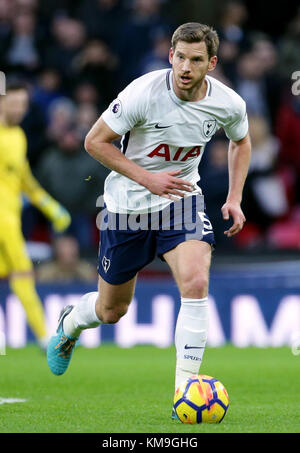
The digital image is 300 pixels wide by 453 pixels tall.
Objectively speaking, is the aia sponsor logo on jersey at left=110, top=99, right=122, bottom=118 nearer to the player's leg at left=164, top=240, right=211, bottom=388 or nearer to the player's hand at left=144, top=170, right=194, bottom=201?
the player's hand at left=144, top=170, right=194, bottom=201

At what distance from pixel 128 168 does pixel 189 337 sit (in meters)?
1.02

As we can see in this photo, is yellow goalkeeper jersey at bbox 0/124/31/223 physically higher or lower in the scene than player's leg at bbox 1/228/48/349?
higher

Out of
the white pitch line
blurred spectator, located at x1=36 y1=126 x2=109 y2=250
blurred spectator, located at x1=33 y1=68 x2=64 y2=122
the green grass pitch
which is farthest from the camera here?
blurred spectator, located at x1=33 y1=68 x2=64 y2=122

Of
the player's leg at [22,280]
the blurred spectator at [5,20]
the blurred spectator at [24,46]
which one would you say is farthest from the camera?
the blurred spectator at [5,20]

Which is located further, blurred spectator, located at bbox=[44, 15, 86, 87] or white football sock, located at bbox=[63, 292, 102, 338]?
blurred spectator, located at bbox=[44, 15, 86, 87]

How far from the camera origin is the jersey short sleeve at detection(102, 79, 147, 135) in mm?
5812

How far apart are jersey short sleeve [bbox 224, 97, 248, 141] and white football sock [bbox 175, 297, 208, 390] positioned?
1.19 meters

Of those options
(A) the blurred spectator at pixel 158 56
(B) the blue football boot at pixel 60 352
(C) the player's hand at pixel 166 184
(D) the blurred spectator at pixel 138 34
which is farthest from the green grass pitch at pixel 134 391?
(D) the blurred spectator at pixel 138 34

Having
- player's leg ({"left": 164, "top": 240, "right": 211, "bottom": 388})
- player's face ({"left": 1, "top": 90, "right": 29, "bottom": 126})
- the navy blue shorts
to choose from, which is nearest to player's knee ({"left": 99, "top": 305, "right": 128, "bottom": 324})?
the navy blue shorts

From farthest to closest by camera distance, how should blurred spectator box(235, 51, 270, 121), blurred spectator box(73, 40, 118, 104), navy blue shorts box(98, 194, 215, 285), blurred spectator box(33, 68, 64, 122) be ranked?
1. blurred spectator box(73, 40, 118, 104)
2. blurred spectator box(33, 68, 64, 122)
3. blurred spectator box(235, 51, 270, 121)
4. navy blue shorts box(98, 194, 215, 285)

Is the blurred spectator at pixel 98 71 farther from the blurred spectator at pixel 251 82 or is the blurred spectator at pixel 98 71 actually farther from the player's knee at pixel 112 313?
the player's knee at pixel 112 313

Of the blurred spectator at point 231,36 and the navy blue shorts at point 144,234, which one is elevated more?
the blurred spectator at point 231,36

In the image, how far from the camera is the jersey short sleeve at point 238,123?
6.12 metres

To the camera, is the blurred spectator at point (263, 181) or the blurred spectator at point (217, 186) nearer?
the blurred spectator at point (217, 186)
